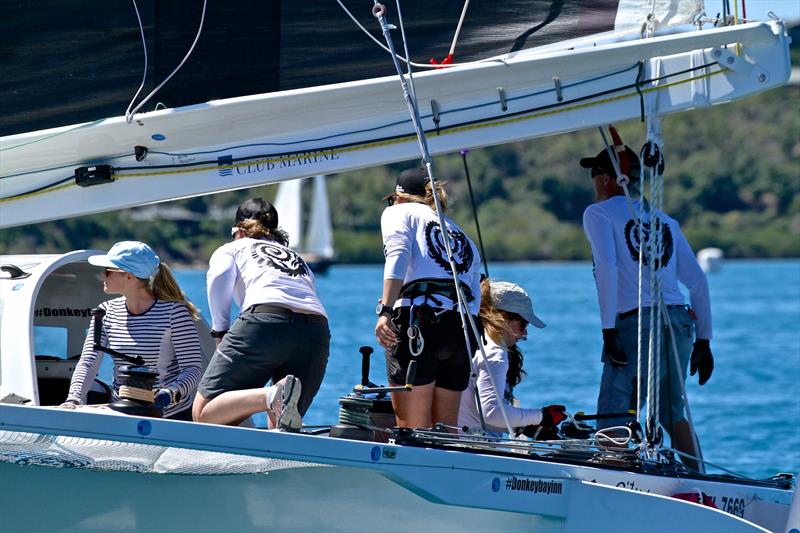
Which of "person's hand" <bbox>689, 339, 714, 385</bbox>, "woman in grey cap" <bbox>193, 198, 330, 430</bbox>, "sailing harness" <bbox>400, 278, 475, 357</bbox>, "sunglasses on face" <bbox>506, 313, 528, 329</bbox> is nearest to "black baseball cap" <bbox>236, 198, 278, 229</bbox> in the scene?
"woman in grey cap" <bbox>193, 198, 330, 430</bbox>

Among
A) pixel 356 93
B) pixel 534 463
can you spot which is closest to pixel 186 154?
pixel 356 93

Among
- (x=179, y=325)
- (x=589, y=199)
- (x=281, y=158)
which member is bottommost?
(x=179, y=325)

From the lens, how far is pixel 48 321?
20.8 ft

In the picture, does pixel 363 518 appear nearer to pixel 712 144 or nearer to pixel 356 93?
pixel 356 93

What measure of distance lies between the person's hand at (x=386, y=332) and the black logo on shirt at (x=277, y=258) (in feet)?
1.18

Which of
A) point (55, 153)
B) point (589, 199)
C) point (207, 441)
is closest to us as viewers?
point (207, 441)

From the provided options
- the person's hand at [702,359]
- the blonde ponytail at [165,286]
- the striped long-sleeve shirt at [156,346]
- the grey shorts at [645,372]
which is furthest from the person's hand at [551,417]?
the blonde ponytail at [165,286]

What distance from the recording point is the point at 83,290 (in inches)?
248

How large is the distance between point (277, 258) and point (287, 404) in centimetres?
71

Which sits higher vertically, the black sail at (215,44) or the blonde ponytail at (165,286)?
the black sail at (215,44)

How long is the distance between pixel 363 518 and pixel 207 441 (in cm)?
58

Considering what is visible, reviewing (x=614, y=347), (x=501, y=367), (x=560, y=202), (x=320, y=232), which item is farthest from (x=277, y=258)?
(x=560, y=202)

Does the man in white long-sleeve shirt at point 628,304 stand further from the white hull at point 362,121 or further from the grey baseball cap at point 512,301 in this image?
the white hull at point 362,121

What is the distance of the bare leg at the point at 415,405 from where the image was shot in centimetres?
530
